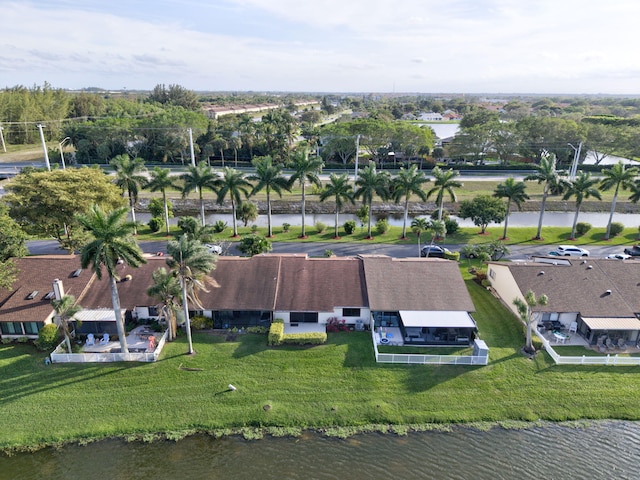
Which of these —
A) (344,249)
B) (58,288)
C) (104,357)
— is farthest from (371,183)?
(58,288)

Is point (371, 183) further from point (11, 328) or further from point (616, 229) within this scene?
point (11, 328)

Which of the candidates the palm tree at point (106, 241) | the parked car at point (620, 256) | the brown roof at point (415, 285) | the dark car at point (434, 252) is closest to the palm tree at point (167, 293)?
the palm tree at point (106, 241)


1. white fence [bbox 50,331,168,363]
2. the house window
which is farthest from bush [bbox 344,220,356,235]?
the house window

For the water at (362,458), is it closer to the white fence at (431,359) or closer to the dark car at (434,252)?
the white fence at (431,359)

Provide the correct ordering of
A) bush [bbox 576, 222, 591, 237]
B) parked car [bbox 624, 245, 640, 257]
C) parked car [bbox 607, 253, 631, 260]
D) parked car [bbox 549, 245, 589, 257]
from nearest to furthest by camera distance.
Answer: parked car [bbox 607, 253, 631, 260] < parked car [bbox 549, 245, 589, 257] < parked car [bbox 624, 245, 640, 257] < bush [bbox 576, 222, 591, 237]

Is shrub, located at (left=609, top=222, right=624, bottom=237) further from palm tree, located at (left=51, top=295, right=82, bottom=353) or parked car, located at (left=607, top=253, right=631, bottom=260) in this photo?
palm tree, located at (left=51, top=295, right=82, bottom=353)
